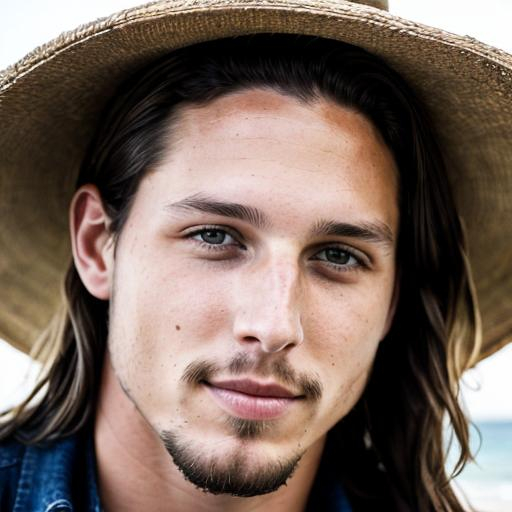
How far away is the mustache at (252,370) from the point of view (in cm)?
224

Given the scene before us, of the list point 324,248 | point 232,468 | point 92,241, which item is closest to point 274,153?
point 324,248

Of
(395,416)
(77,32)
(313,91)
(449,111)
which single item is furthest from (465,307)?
(77,32)

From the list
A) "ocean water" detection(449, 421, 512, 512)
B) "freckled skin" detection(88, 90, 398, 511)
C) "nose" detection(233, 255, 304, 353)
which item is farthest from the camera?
"ocean water" detection(449, 421, 512, 512)

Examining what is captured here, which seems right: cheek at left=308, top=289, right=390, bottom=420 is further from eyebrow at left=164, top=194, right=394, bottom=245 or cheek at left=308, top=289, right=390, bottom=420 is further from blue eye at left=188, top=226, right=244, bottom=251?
blue eye at left=188, top=226, right=244, bottom=251

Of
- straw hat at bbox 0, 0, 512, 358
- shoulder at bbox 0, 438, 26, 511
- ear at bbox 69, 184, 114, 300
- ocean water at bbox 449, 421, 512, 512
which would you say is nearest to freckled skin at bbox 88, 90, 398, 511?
ear at bbox 69, 184, 114, 300

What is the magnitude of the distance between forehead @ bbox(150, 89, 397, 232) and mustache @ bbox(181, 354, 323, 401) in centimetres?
38

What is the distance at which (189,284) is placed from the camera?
2.35m

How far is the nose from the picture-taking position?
2.19 meters

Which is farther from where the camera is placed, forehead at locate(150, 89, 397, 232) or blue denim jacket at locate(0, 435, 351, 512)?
blue denim jacket at locate(0, 435, 351, 512)

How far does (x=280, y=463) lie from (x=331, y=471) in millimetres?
701

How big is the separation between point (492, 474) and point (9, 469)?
874cm

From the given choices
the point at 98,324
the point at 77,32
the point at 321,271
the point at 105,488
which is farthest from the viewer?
the point at 98,324

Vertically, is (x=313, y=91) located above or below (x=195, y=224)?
above

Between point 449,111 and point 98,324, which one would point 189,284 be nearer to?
point 98,324
